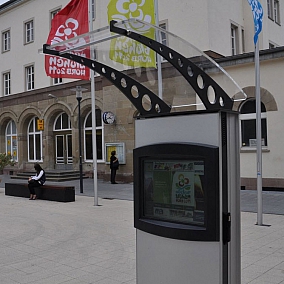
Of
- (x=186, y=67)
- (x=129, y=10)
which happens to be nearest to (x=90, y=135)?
(x=129, y=10)

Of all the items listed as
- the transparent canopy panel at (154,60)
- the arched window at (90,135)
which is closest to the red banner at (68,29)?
the transparent canopy panel at (154,60)

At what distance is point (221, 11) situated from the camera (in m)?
20.6

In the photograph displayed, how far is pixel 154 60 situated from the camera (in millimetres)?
6129

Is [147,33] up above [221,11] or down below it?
below

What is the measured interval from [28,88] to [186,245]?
1070 inches

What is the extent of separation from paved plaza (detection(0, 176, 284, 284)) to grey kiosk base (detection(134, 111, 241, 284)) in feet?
5.77

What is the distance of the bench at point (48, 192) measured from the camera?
14156 millimetres

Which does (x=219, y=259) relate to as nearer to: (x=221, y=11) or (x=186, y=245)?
(x=186, y=245)

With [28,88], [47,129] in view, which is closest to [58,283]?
[47,129]

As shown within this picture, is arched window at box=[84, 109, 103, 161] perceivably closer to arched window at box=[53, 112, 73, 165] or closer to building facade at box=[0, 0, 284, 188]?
building facade at box=[0, 0, 284, 188]

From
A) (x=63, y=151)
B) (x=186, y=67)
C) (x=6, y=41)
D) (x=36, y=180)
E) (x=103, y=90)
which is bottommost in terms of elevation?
(x=36, y=180)

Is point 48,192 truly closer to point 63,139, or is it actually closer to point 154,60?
point 154,60

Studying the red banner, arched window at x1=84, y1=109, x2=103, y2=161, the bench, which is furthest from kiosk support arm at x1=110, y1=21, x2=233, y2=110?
arched window at x1=84, y1=109, x2=103, y2=161

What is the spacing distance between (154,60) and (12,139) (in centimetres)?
2788
